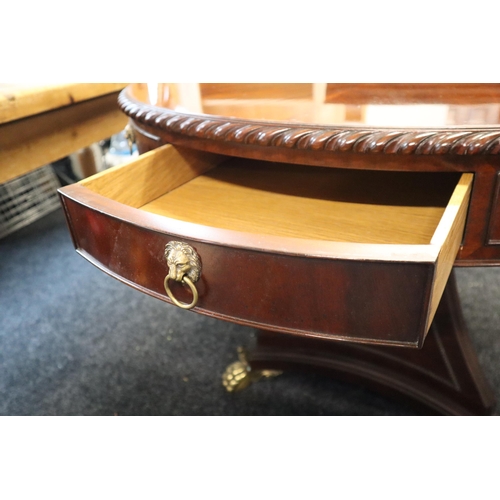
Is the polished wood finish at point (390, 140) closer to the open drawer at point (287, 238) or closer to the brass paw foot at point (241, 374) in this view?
the open drawer at point (287, 238)

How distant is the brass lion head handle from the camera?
34 centimetres

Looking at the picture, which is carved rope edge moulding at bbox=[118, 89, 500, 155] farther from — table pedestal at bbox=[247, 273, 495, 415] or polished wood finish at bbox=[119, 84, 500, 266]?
table pedestal at bbox=[247, 273, 495, 415]

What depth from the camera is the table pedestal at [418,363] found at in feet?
2.07

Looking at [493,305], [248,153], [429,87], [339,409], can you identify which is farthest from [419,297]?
[493,305]

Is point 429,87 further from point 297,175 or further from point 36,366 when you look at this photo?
point 36,366

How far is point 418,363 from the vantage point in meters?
0.66

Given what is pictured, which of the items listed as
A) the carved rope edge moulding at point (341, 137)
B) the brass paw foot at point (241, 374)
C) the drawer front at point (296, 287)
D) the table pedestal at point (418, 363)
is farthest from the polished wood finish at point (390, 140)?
the brass paw foot at point (241, 374)

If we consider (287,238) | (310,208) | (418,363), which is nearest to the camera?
(287,238)

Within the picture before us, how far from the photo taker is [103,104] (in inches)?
34.1

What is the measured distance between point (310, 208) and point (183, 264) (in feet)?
0.60

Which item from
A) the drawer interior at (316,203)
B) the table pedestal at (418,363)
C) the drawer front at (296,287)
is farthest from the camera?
the table pedestal at (418,363)

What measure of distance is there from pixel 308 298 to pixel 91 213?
195 mm

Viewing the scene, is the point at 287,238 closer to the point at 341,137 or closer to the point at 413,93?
the point at 341,137

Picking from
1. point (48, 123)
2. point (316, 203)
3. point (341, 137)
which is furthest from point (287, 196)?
point (48, 123)
